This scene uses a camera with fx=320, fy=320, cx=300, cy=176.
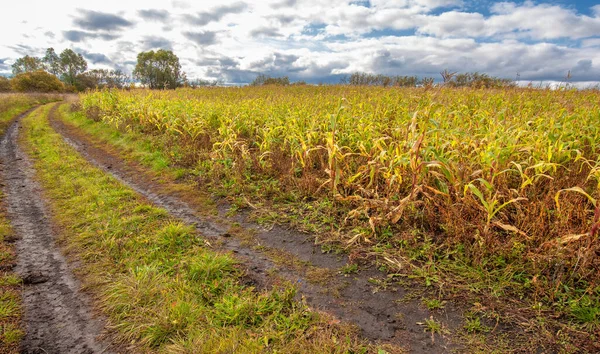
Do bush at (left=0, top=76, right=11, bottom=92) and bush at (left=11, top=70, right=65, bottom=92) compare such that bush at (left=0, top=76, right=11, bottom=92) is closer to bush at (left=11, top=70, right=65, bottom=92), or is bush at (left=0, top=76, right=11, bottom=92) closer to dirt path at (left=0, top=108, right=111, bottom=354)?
bush at (left=11, top=70, right=65, bottom=92)

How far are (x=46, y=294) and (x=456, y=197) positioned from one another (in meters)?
4.24

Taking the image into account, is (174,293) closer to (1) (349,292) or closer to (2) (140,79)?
(1) (349,292)

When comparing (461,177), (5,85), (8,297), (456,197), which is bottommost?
(8,297)

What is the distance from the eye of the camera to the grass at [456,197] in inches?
109

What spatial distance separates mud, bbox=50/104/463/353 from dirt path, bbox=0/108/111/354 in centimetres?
142

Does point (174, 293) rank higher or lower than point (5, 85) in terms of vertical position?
lower

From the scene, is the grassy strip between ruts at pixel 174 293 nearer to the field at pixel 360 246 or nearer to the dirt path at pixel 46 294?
the field at pixel 360 246

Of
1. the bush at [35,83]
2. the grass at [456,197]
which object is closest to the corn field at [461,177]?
the grass at [456,197]

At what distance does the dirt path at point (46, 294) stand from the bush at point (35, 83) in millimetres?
51469

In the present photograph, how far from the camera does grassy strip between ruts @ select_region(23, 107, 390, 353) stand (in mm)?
2338

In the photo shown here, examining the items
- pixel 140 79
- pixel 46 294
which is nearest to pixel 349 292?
pixel 46 294

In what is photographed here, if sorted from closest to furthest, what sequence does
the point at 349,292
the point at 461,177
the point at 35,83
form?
the point at 349,292
the point at 461,177
the point at 35,83

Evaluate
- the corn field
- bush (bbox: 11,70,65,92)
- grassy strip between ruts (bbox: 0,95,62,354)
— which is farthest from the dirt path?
bush (bbox: 11,70,65,92)

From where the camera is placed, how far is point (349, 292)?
2961 mm
